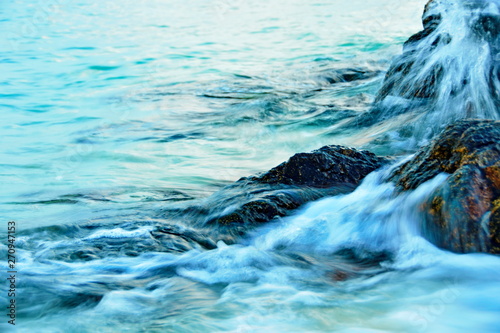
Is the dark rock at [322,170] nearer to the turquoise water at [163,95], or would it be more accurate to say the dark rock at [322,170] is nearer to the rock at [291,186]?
the rock at [291,186]

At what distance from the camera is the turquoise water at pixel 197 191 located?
290 centimetres

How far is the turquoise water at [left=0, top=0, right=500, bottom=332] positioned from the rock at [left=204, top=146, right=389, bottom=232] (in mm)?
129

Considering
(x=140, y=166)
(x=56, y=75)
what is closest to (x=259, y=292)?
(x=140, y=166)

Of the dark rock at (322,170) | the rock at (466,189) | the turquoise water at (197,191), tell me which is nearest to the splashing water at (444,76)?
the turquoise water at (197,191)

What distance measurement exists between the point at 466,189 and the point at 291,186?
1.27 meters

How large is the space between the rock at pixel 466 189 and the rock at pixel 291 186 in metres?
0.64

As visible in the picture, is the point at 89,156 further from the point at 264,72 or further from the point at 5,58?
the point at 5,58

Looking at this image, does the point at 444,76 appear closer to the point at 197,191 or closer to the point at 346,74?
the point at 197,191

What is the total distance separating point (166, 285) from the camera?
3.23m

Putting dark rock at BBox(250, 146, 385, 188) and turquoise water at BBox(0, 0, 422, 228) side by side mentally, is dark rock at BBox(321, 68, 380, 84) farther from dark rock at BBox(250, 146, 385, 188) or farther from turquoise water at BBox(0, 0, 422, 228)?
dark rock at BBox(250, 146, 385, 188)

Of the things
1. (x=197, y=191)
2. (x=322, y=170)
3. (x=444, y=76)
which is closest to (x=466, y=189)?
(x=322, y=170)

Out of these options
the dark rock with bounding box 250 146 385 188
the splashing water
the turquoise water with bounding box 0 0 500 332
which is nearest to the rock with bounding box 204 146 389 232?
the dark rock with bounding box 250 146 385 188

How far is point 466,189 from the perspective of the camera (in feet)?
10.2

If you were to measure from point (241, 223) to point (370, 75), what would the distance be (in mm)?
6050
